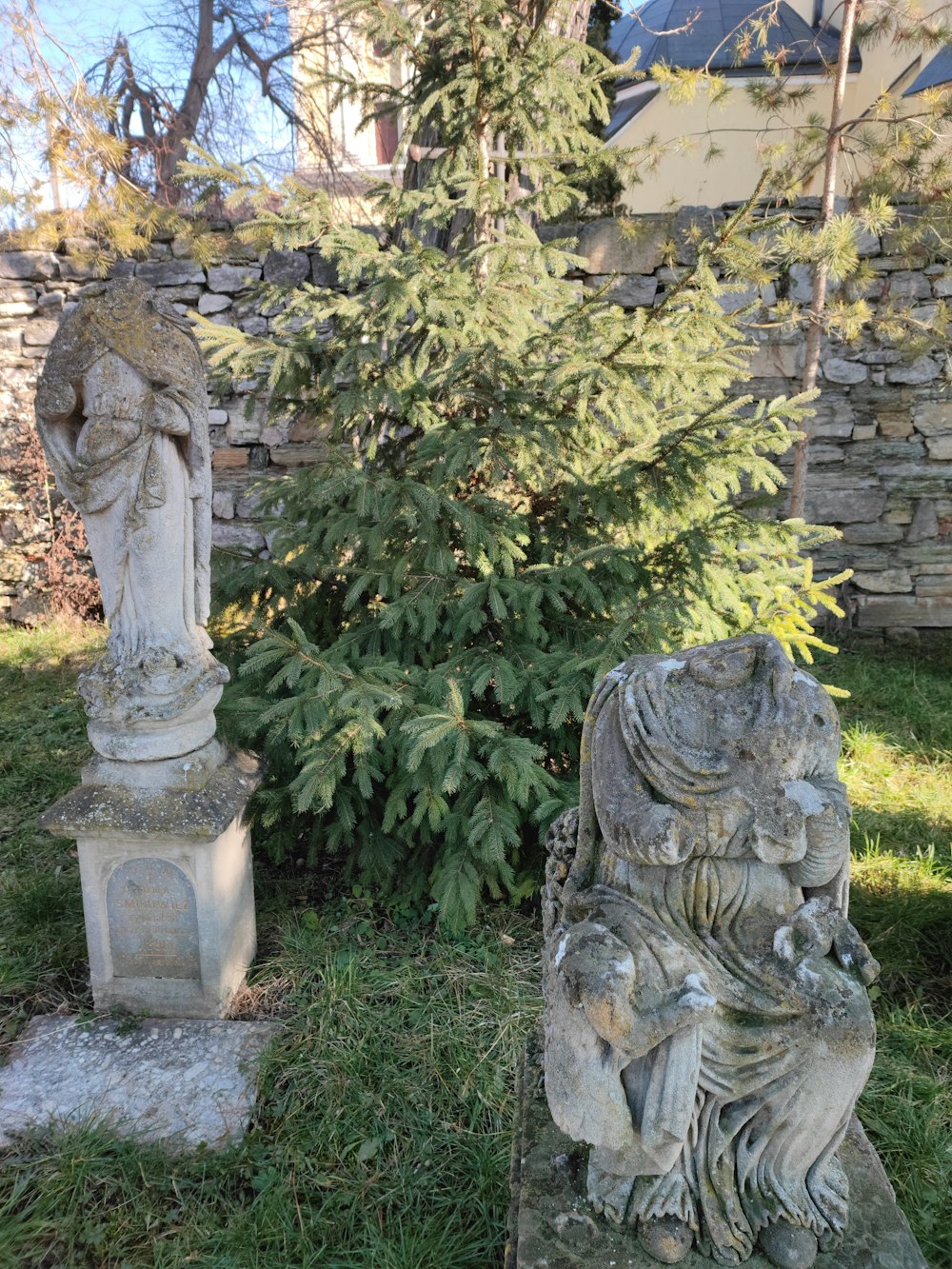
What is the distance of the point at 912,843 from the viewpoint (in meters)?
3.90

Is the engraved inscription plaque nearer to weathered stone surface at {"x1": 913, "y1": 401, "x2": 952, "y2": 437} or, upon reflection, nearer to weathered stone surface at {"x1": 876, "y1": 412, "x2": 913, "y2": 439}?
weathered stone surface at {"x1": 876, "y1": 412, "x2": 913, "y2": 439}

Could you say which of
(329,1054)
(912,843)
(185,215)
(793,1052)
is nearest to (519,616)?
(329,1054)

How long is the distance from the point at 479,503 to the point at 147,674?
1.39 m

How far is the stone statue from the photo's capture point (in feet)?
9.18

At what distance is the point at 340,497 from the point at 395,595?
0.55m

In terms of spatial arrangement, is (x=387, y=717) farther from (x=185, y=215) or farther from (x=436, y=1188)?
(x=185, y=215)

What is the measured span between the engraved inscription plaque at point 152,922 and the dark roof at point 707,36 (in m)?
9.36

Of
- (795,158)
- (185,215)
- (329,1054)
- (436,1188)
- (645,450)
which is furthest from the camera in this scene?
(185,215)

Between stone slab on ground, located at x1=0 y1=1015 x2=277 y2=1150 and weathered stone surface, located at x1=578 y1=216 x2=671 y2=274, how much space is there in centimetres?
505

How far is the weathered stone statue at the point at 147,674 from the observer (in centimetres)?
282

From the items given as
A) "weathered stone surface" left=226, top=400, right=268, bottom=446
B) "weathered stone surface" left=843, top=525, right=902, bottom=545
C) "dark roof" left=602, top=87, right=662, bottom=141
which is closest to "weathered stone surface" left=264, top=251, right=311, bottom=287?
"weathered stone surface" left=226, top=400, right=268, bottom=446

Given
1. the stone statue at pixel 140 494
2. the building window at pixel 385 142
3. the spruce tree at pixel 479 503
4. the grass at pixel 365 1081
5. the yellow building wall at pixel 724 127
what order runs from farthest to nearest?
the building window at pixel 385 142 < the yellow building wall at pixel 724 127 < the spruce tree at pixel 479 503 < the stone statue at pixel 140 494 < the grass at pixel 365 1081

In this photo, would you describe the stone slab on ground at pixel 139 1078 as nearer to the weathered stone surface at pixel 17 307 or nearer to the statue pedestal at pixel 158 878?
the statue pedestal at pixel 158 878

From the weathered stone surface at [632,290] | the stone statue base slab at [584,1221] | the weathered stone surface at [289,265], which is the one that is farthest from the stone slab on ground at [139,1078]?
the weathered stone surface at [632,290]
